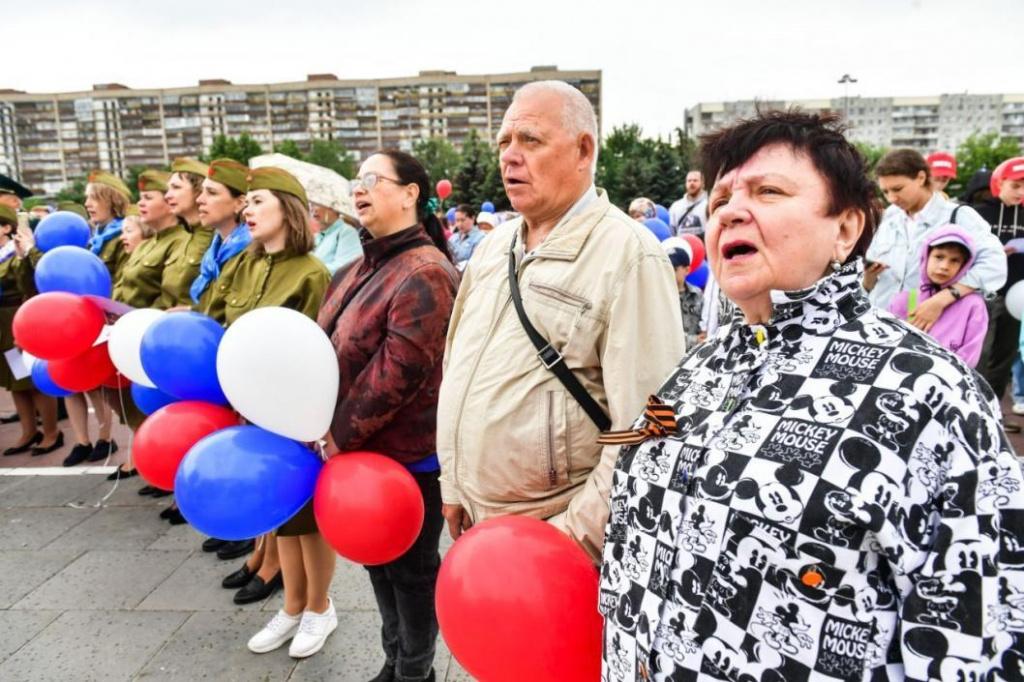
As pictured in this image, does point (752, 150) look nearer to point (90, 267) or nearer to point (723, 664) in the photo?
point (723, 664)

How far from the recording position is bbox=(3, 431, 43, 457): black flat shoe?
609 cm

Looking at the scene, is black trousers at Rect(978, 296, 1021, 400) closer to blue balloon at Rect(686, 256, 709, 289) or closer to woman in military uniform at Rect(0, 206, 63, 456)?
blue balloon at Rect(686, 256, 709, 289)

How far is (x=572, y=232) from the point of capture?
1.89 m

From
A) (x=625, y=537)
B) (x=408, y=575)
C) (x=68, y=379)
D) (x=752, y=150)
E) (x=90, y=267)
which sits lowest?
(x=408, y=575)

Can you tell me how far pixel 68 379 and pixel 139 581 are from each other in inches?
54.3

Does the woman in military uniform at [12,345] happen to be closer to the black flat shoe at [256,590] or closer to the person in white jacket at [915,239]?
the black flat shoe at [256,590]

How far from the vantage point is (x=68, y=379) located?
165 inches

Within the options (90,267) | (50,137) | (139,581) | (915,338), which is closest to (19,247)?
(90,267)

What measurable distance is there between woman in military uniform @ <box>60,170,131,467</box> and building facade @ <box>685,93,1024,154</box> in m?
101

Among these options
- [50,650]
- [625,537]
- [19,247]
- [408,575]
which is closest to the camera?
[625,537]

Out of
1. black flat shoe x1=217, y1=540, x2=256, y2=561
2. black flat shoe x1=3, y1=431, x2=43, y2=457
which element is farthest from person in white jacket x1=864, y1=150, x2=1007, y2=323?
black flat shoe x1=3, y1=431, x2=43, y2=457

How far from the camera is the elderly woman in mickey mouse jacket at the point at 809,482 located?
3.13 ft

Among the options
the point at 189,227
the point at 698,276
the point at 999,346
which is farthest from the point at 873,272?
the point at 189,227

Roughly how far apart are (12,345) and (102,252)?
1.42 metres
